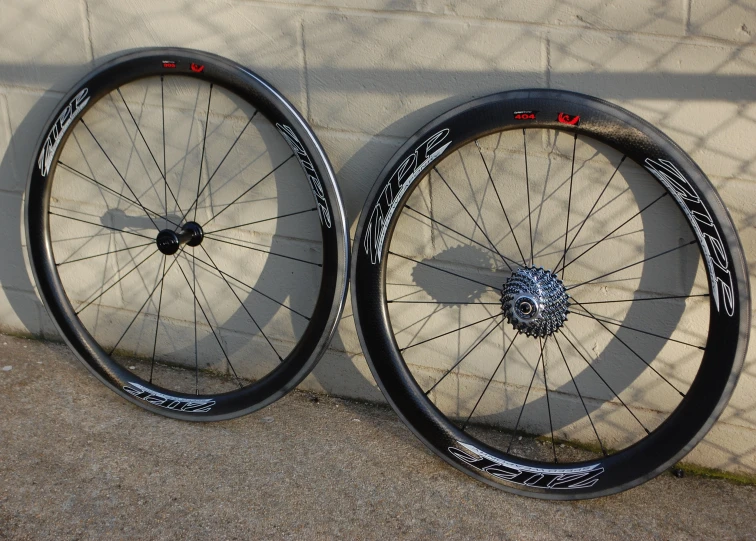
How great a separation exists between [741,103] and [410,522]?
139 cm

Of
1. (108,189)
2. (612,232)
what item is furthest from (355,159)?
(108,189)

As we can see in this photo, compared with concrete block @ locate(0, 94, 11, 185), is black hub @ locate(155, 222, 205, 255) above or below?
below

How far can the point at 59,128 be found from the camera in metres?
2.71

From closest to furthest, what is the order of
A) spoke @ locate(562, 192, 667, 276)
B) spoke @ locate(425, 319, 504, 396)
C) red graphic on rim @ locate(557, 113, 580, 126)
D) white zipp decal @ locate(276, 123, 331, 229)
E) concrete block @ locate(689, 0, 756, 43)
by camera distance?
1. concrete block @ locate(689, 0, 756, 43)
2. red graphic on rim @ locate(557, 113, 580, 126)
3. spoke @ locate(562, 192, 667, 276)
4. white zipp decal @ locate(276, 123, 331, 229)
5. spoke @ locate(425, 319, 504, 396)

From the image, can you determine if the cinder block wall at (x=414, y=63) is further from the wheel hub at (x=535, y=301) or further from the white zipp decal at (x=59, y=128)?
the wheel hub at (x=535, y=301)

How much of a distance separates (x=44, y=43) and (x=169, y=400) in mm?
1231

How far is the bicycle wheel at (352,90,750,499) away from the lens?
7.13 ft

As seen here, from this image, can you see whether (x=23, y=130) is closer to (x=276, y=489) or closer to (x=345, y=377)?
(x=345, y=377)

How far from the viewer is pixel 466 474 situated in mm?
2488

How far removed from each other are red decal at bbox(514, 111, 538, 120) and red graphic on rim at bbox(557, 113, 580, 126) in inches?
2.6

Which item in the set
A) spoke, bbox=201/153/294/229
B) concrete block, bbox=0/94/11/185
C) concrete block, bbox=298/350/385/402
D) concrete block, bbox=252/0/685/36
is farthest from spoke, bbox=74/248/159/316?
concrete block, bbox=252/0/685/36

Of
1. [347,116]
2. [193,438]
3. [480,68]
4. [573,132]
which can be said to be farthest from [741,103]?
[193,438]

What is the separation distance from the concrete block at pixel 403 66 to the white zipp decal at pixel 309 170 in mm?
119

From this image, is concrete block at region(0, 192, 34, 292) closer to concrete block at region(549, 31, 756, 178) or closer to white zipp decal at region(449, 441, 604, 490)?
white zipp decal at region(449, 441, 604, 490)
